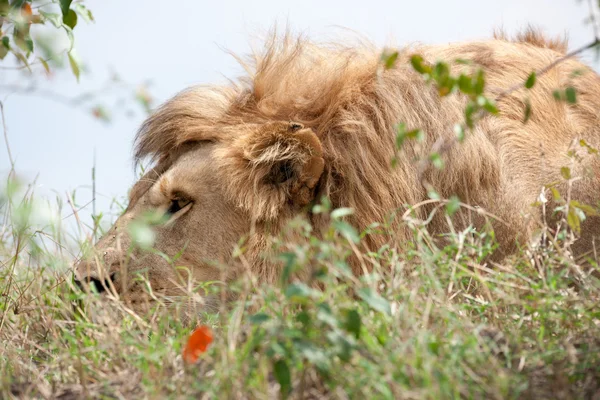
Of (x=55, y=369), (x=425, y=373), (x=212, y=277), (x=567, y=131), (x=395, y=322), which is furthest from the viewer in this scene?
(x=567, y=131)

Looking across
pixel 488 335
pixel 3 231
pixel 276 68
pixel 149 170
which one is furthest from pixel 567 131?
pixel 3 231

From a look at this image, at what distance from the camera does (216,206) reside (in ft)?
12.9

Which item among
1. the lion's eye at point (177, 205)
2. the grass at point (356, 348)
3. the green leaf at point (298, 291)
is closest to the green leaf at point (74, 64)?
the lion's eye at point (177, 205)

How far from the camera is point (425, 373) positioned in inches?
78.4

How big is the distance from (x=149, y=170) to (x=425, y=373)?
267cm

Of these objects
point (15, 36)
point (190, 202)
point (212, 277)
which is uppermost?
point (15, 36)

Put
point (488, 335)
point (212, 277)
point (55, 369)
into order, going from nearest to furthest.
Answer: point (488, 335) → point (55, 369) → point (212, 277)

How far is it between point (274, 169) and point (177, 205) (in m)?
0.53

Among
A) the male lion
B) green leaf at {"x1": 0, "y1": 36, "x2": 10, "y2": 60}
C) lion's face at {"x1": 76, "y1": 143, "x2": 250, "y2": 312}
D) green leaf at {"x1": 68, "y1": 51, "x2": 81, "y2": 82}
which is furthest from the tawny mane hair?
green leaf at {"x1": 0, "y1": 36, "x2": 10, "y2": 60}

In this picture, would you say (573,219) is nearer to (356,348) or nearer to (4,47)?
(356,348)

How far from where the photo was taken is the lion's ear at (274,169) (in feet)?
12.3

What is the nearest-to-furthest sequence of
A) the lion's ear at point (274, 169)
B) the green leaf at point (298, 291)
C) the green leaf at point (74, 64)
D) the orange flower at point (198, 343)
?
the green leaf at point (298, 291) → the orange flower at point (198, 343) → the lion's ear at point (274, 169) → the green leaf at point (74, 64)

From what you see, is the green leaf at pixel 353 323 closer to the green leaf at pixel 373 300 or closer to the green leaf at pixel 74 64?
the green leaf at pixel 373 300

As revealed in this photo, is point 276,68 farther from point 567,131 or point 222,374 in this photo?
point 222,374
